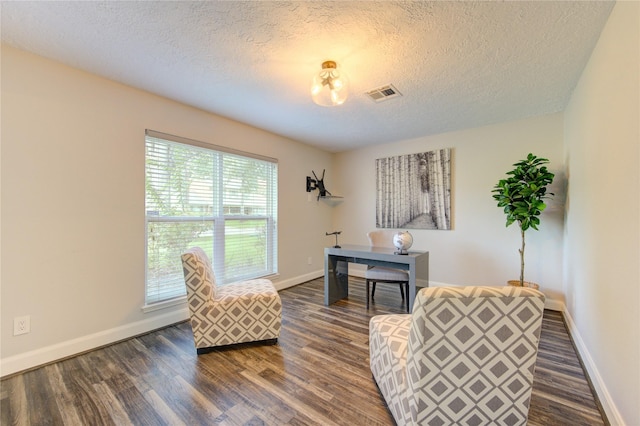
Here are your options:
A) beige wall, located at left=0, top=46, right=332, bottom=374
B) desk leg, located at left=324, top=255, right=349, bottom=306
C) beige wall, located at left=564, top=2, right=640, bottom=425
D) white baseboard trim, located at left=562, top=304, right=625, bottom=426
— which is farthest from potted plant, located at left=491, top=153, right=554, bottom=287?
beige wall, located at left=0, top=46, right=332, bottom=374

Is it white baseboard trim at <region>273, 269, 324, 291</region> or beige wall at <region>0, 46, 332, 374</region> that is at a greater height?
beige wall at <region>0, 46, 332, 374</region>

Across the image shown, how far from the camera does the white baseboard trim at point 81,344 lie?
6.16 ft

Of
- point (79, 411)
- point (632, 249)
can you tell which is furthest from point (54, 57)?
point (632, 249)

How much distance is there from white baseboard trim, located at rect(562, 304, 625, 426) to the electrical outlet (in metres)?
3.72

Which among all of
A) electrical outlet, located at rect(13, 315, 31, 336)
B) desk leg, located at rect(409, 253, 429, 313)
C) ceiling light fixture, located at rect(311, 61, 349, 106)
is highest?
ceiling light fixture, located at rect(311, 61, 349, 106)

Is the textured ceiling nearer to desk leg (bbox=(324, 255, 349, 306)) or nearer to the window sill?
desk leg (bbox=(324, 255, 349, 306))

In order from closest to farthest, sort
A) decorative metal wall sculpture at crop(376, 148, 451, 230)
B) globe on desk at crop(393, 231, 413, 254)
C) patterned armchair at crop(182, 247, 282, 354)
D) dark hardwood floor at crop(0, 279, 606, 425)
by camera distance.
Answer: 1. dark hardwood floor at crop(0, 279, 606, 425)
2. patterned armchair at crop(182, 247, 282, 354)
3. globe on desk at crop(393, 231, 413, 254)
4. decorative metal wall sculpture at crop(376, 148, 451, 230)

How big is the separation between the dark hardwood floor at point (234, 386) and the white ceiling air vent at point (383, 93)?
233cm

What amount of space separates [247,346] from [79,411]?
42.6 inches

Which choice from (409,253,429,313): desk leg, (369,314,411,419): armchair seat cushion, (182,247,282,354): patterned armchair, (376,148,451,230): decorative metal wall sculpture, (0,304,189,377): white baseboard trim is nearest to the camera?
(369,314,411,419): armchair seat cushion

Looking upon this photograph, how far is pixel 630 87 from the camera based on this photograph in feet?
4.28

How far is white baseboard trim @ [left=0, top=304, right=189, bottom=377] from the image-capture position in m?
1.88

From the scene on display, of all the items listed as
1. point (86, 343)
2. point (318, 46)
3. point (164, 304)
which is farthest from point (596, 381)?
point (86, 343)

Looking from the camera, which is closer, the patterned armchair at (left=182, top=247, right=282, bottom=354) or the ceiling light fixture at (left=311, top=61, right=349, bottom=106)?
the ceiling light fixture at (left=311, top=61, right=349, bottom=106)
